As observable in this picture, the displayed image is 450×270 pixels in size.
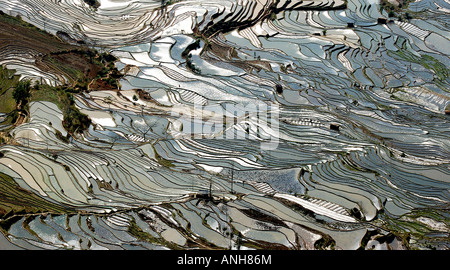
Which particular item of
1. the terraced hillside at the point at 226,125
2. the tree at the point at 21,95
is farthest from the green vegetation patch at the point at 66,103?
the tree at the point at 21,95

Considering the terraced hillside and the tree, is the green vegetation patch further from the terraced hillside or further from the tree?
the tree

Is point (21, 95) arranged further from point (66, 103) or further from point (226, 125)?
point (226, 125)

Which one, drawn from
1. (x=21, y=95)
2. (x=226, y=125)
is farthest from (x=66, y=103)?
(x=226, y=125)

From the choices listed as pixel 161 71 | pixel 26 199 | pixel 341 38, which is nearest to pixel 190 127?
pixel 161 71

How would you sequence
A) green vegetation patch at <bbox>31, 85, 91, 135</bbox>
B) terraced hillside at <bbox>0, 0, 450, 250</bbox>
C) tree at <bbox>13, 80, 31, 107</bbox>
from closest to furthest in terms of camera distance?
terraced hillside at <bbox>0, 0, 450, 250</bbox> < green vegetation patch at <bbox>31, 85, 91, 135</bbox> < tree at <bbox>13, 80, 31, 107</bbox>

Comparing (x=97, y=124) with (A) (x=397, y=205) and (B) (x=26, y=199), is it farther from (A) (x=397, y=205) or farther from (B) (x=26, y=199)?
(A) (x=397, y=205)

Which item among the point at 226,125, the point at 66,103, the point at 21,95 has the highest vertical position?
the point at 21,95

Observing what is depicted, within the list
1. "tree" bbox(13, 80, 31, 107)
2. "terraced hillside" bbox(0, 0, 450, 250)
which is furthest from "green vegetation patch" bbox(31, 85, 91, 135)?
"tree" bbox(13, 80, 31, 107)

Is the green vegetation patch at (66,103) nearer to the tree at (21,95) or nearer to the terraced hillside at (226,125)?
the terraced hillside at (226,125)
